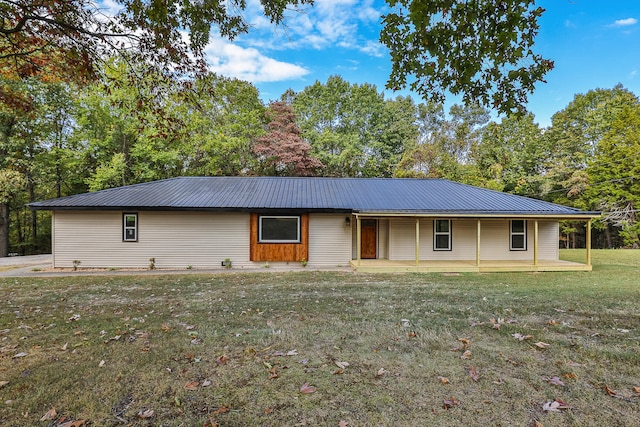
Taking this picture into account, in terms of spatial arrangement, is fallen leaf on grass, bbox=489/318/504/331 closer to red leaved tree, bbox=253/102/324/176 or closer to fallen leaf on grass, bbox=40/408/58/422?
fallen leaf on grass, bbox=40/408/58/422

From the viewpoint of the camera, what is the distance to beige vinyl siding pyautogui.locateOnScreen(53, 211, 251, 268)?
1141cm

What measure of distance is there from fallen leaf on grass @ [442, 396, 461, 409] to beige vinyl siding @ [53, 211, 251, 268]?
987 cm

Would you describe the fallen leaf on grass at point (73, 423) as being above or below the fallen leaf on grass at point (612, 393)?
below

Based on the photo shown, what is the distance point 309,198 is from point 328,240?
183 centimetres

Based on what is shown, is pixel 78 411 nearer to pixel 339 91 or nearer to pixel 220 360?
pixel 220 360

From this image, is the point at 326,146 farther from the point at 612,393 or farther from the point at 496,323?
the point at 612,393

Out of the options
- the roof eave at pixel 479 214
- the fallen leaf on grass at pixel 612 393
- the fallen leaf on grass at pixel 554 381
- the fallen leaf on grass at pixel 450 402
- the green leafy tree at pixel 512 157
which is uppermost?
the green leafy tree at pixel 512 157

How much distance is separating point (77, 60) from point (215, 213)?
7.16 metres

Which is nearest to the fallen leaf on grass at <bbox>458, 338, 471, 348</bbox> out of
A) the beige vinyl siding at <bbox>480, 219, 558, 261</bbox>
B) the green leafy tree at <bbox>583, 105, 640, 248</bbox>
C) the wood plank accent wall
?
the wood plank accent wall

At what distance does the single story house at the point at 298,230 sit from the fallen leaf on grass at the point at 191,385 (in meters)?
8.27

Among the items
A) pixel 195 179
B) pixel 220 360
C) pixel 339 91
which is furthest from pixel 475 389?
pixel 339 91

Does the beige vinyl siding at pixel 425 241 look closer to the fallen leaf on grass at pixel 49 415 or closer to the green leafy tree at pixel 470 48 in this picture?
the green leafy tree at pixel 470 48

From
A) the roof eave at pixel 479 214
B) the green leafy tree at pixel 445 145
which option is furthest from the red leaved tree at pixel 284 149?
the roof eave at pixel 479 214

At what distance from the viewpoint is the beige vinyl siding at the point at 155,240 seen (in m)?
11.4
